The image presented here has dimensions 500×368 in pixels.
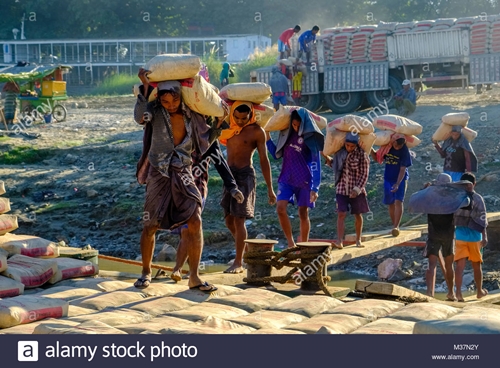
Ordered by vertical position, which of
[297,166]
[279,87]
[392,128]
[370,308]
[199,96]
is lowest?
[370,308]

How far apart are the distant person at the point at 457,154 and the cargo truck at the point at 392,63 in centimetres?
1013

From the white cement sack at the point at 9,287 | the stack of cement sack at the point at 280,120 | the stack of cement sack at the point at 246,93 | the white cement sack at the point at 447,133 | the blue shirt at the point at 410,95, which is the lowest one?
the white cement sack at the point at 9,287

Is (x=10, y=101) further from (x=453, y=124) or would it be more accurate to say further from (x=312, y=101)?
(x=453, y=124)

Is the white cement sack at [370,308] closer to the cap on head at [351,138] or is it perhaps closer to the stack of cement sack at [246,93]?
the stack of cement sack at [246,93]

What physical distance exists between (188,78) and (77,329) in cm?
244

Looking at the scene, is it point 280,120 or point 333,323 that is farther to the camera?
point 280,120

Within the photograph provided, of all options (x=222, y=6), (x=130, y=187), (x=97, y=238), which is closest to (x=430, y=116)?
(x=130, y=187)

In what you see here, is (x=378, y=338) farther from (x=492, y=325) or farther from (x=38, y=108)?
(x=38, y=108)

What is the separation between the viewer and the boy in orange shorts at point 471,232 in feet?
31.0

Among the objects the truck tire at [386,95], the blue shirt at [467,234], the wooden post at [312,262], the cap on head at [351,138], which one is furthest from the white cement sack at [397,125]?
the truck tire at [386,95]

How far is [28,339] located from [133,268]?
669 cm

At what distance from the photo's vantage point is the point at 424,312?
6.75 meters

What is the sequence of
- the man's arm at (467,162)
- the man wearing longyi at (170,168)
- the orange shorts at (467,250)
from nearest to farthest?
the man wearing longyi at (170,168) → the orange shorts at (467,250) → the man's arm at (467,162)

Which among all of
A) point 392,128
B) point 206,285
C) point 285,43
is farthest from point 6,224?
point 285,43
